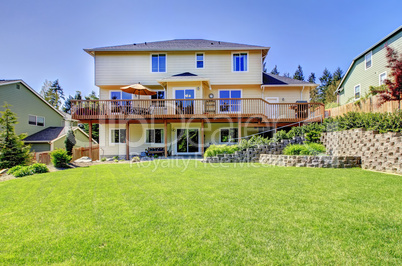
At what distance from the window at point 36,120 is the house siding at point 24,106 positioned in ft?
1.00

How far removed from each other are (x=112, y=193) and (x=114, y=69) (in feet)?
45.2

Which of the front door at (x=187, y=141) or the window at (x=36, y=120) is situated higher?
the window at (x=36, y=120)

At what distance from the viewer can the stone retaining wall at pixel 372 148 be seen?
605 cm

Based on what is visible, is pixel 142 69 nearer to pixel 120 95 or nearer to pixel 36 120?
pixel 120 95

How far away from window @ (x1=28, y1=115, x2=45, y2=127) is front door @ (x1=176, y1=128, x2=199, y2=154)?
15.9 meters

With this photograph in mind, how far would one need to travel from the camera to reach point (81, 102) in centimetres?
1388

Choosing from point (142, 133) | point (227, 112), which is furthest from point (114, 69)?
point (227, 112)

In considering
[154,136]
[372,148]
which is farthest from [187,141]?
[372,148]

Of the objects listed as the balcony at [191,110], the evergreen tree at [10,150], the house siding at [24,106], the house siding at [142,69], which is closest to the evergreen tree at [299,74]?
the house siding at [142,69]

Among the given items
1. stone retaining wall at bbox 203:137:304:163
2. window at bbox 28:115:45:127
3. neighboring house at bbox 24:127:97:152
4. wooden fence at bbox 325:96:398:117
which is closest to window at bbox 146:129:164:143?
stone retaining wall at bbox 203:137:304:163

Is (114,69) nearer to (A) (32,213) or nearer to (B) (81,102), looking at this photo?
(B) (81,102)

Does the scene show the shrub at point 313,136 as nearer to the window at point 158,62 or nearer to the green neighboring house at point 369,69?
the green neighboring house at point 369,69

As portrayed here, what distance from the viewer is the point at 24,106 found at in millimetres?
19766

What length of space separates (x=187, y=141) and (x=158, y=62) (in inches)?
262
